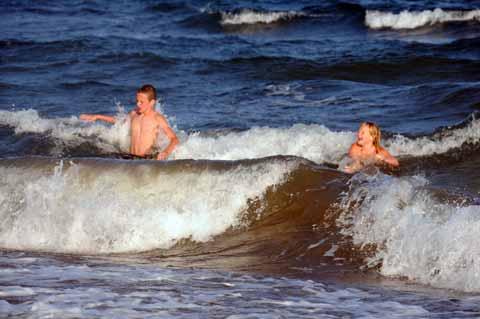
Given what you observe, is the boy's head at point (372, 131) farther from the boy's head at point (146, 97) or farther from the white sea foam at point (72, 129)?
the white sea foam at point (72, 129)

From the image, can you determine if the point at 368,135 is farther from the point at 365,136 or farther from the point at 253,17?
the point at 253,17

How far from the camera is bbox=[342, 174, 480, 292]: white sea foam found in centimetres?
707

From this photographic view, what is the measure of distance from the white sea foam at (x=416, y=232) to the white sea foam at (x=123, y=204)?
1145mm

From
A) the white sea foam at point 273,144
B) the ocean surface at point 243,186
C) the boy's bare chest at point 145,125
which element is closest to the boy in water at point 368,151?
the ocean surface at point 243,186

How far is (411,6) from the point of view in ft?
85.9

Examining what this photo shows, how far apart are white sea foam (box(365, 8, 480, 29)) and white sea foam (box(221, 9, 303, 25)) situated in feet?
8.11

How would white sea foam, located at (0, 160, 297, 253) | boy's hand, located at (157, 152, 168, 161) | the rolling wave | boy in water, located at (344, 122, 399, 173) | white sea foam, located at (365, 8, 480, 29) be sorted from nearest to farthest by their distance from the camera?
white sea foam, located at (0, 160, 297, 253) < boy in water, located at (344, 122, 399, 173) < boy's hand, located at (157, 152, 168, 161) < the rolling wave < white sea foam, located at (365, 8, 480, 29)

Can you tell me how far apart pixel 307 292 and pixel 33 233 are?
3400mm

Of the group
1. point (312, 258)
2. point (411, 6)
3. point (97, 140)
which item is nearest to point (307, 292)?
point (312, 258)

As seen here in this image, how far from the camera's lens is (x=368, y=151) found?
36.3 ft

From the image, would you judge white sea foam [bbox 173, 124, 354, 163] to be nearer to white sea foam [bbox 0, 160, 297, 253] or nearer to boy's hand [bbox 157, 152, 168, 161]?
boy's hand [bbox 157, 152, 168, 161]

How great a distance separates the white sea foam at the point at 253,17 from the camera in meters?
25.8

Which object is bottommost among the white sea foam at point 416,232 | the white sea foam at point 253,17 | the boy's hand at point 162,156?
the white sea foam at point 416,232

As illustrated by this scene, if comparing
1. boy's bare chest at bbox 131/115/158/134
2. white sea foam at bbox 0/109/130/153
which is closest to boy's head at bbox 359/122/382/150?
boy's bare chest at bbox 131/115/158/134
